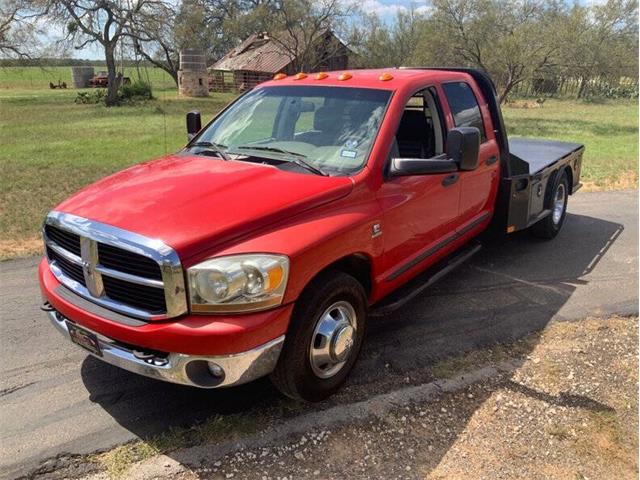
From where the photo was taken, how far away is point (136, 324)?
2.81m

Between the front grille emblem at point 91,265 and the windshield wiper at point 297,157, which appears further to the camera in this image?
the windshield wiper at point 297,157

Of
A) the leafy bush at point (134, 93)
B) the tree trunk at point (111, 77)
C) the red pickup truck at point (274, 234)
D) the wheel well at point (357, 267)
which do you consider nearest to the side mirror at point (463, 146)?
the red pickup truck at point (274, 234)

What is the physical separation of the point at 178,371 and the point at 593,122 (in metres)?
26.1

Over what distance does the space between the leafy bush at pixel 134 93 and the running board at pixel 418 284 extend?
36.0m

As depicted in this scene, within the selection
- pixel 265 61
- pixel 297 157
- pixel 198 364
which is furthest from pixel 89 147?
pixel 265 61

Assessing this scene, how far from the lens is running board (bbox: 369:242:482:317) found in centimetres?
390

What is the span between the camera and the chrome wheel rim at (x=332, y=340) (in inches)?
127

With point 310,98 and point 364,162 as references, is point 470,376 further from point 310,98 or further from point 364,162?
point 310,98

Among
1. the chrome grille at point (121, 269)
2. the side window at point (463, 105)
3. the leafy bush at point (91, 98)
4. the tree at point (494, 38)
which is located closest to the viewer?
the chrome grille at point (121, 269)

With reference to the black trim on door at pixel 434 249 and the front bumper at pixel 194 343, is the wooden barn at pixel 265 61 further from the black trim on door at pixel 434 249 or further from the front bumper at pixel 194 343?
the front bumper at pixel 194 343

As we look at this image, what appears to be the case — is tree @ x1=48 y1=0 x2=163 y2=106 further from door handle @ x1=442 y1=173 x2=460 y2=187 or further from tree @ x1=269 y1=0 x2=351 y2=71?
door handle @ x1=442 y1=173 x2=460 y2=187

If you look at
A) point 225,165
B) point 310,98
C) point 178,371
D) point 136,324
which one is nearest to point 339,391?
point 178,371

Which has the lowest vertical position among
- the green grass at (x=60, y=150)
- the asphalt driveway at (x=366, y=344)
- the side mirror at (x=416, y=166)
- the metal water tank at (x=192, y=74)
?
the asphalt driveway at (x=366, y=344)

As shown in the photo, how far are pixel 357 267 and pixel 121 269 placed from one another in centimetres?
145
